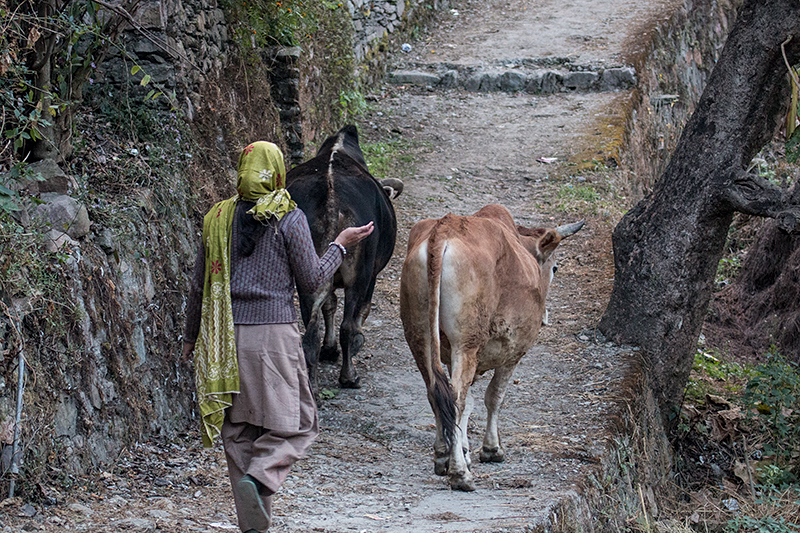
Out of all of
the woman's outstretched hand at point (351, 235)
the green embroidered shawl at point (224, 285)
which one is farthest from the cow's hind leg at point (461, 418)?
the green embroidered shawl at point (224, 285)

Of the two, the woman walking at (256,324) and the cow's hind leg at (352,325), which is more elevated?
the woman walking at (256,324)

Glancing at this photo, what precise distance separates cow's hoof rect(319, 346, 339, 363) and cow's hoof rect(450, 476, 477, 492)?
7.84ft

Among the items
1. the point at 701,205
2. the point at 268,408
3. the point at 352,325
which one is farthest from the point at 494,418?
the point at 701,205

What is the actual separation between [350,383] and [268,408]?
277 centimetres

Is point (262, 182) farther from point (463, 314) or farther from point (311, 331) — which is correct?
point (311, 331)

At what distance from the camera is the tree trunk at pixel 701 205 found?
622cm

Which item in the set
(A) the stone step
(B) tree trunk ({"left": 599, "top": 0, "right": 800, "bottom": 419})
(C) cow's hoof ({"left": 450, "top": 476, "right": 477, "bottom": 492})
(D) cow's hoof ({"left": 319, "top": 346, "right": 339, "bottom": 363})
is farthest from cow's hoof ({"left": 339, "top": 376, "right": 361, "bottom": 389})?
(A) the stone step

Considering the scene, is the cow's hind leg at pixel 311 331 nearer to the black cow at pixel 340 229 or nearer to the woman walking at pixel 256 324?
the black cow at pixel 340 229

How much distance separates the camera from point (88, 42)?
222 inches

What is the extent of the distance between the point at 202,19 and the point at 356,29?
632 centimetres

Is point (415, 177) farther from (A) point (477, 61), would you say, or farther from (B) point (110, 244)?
(B) point (110, 244)

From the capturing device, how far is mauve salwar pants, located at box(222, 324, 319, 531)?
3449 mm

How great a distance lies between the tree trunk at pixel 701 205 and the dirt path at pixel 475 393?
Result: 0.41 m

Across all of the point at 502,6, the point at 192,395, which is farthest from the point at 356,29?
the point at 192,395
